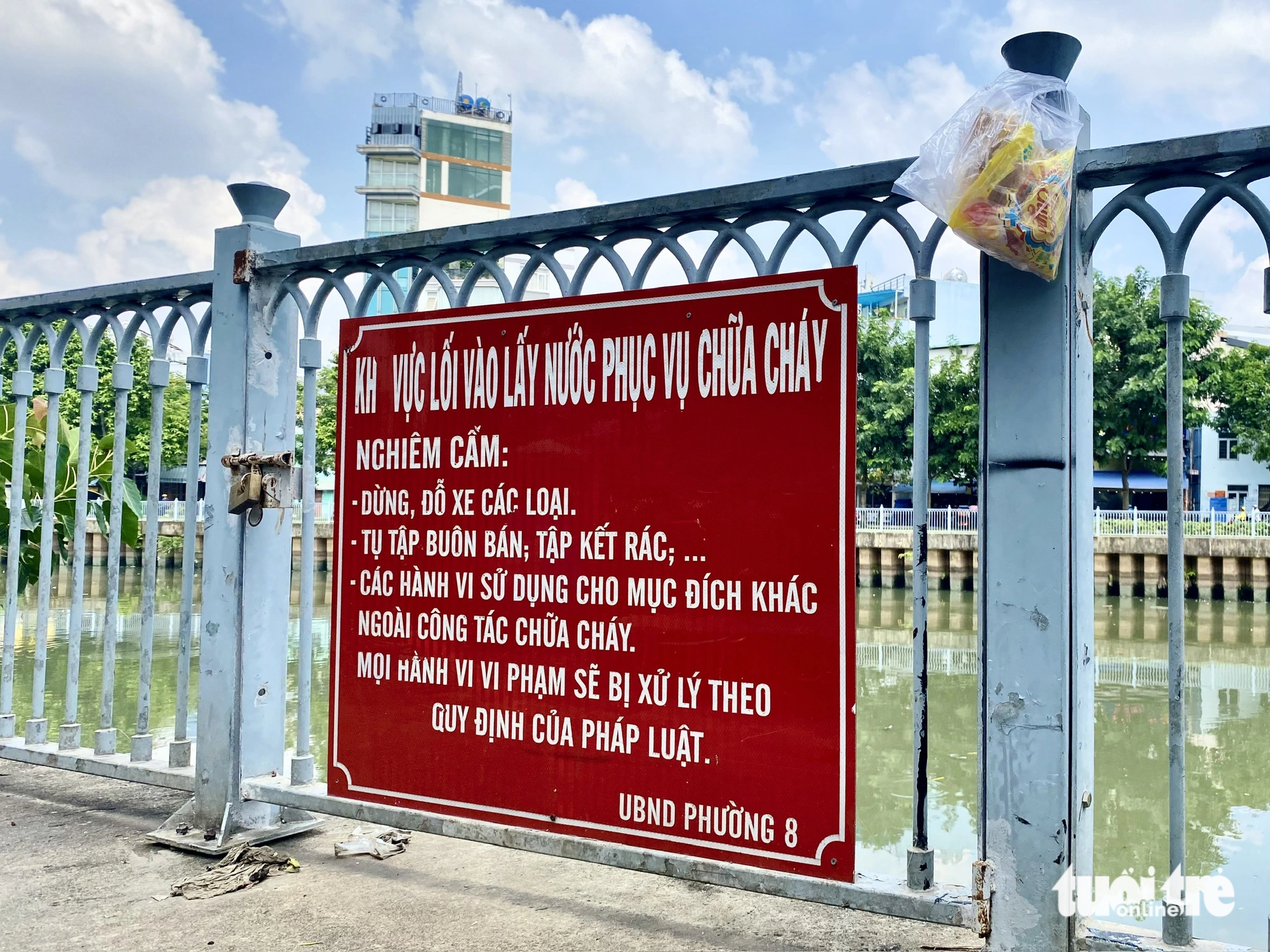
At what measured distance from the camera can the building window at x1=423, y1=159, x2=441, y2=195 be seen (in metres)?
54.8

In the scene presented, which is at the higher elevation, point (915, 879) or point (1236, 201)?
point (1236, 201)

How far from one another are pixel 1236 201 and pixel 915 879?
1.37 meters

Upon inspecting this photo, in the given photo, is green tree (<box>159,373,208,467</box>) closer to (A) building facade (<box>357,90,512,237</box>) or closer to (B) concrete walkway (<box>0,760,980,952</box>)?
(A) building facade (<box>357,90,512,237</box>)

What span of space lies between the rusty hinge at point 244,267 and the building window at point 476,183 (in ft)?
182

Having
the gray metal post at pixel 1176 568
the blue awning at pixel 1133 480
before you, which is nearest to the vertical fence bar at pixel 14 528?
the gray metal post at pixel 1176 568

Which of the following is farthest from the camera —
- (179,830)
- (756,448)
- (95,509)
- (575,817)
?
(95,509)

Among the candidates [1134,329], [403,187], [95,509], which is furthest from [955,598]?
[403,187]

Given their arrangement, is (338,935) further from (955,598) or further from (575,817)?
(955,598)

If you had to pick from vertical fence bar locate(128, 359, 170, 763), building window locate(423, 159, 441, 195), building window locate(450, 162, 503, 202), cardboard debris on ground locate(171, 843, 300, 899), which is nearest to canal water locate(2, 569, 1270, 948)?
cardboard debris on ground locate(171, 843, 300, 899)

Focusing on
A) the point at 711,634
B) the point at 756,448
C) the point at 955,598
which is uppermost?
the point at 756,448

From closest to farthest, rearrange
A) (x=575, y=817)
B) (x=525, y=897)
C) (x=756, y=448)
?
(x=756, y=448), (x=575, y=817), (x=525, y=897)

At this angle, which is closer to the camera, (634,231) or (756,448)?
(756,448)

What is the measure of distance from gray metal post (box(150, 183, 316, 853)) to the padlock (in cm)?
4

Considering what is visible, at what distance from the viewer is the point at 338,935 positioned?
223cm
